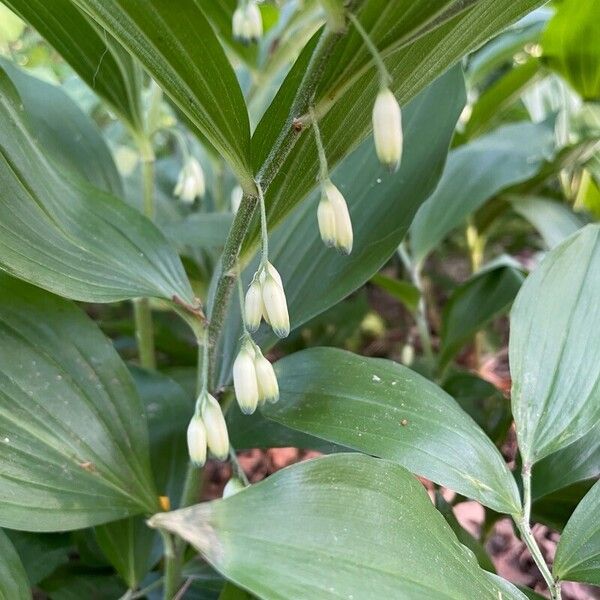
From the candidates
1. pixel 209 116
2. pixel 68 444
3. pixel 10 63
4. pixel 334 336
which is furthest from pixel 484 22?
pixel 334 336

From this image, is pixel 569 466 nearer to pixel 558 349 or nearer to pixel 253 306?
pixel 558 349

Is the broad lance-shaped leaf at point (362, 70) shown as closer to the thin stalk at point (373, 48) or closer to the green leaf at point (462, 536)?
the thin stalk at point (373, 48)

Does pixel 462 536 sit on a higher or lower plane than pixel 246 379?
lower

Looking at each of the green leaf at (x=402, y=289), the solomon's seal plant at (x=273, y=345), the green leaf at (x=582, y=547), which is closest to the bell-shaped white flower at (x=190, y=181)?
the solomon's seal plant at (x=273, y=345)

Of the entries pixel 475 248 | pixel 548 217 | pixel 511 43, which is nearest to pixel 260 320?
pixel 548 217

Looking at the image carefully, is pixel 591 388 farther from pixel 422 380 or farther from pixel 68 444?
pixel 68 444

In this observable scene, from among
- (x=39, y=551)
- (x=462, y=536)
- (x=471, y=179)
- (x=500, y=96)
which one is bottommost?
(x=39, y=551)

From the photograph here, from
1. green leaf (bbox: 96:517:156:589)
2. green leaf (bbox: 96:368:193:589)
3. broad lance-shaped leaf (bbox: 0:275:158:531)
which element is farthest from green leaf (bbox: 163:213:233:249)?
green leaf (bbox: 96:517:156:589)
